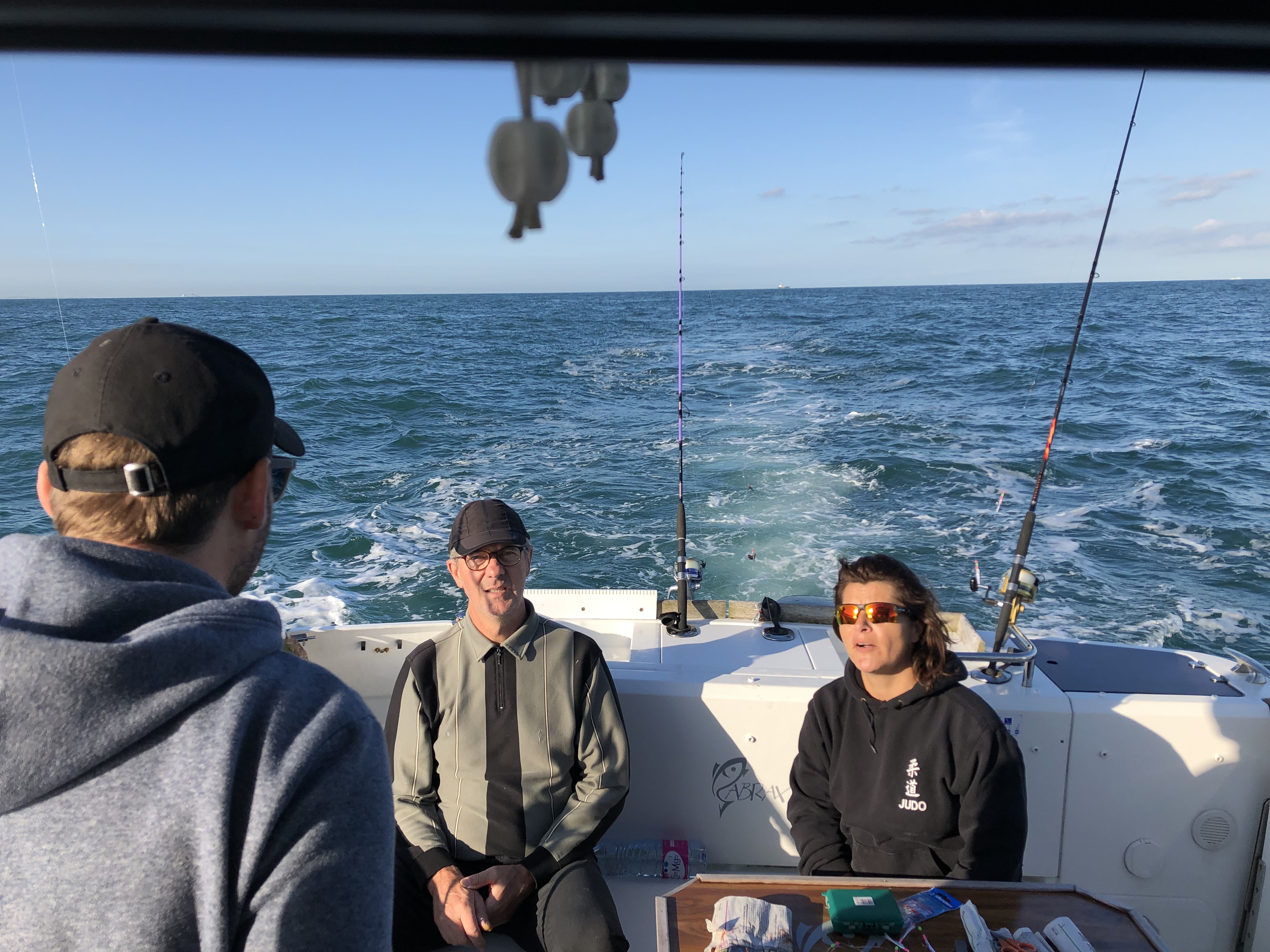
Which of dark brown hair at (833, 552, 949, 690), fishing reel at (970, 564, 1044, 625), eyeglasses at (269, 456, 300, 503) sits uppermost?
eyeglasses at (269, 456, 300, 503)

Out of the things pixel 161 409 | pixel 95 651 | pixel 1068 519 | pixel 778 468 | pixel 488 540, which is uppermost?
pixel 161 409

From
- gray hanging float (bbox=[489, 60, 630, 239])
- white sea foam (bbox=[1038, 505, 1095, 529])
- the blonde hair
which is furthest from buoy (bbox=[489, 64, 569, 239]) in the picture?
white sea foam (bbox=[1038, 505, 1095, 529])

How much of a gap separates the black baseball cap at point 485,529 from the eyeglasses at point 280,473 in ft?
3.50

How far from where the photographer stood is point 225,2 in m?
0.59

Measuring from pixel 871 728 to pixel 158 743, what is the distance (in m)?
1.65

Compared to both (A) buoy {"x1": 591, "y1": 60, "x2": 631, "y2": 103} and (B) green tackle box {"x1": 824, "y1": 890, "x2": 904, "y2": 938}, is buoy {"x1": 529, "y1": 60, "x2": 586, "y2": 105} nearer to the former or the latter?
(A) buoy {"x1": 591, "y1": 60, "x2": 631, "y2": 103}

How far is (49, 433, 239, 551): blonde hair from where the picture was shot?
2.38ft

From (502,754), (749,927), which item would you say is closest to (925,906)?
(749,927)

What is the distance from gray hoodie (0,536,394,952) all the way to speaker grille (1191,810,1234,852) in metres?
2.59

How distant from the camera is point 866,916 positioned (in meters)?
1.40

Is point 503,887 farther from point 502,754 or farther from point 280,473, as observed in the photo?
point 280,473

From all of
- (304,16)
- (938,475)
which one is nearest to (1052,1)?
(304,16)

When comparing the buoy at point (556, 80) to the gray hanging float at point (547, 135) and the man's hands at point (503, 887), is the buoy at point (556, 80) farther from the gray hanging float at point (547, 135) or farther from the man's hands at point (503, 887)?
the man's hands at point (503, 887)

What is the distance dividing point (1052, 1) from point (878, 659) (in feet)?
5.21
